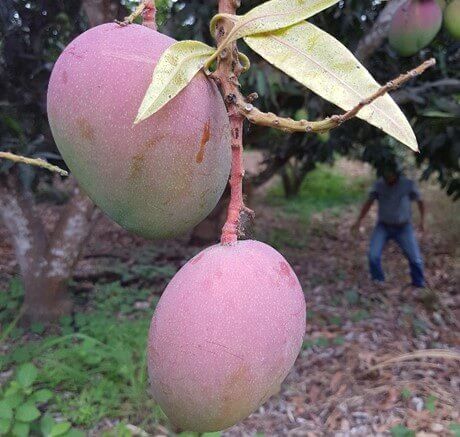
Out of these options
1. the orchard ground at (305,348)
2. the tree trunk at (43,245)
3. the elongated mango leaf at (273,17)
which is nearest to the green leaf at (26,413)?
the orchard ground at (305,348)

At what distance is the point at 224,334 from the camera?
52cm

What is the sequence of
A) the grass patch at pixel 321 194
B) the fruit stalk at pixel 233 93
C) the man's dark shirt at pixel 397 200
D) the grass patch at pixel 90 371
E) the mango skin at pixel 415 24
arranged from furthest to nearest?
the grass patch at pixel 321 194 → the man's dark shirt at pixel 397 200 → the grass patch at pixel 90 371 → the mango skin at pixel 415 24 → the fruit stalk at pixel 233 93

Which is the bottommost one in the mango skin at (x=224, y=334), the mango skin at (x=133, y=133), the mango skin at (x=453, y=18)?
the mango skin at (x=224, y=334)

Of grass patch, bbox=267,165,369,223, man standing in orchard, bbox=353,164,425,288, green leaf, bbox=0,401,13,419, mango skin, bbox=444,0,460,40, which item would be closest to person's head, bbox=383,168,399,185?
man standing in orchard, bbox=353,164,425,288

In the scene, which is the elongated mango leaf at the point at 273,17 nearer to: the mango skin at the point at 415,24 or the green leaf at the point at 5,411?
the mango skin at the point at 415,24

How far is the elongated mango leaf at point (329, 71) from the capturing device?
441 millimetres

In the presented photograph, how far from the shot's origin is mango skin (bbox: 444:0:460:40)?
1.56 meters

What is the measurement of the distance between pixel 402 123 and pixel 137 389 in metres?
2.03

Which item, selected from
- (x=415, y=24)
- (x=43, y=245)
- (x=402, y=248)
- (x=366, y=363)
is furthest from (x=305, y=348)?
(x=415, y=24)

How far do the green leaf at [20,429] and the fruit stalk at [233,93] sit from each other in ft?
4.78

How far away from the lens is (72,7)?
2080 mm

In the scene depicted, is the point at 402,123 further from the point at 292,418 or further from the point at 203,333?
the point at 292,418

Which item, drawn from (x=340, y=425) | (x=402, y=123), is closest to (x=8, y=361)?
(x=340, y=425)

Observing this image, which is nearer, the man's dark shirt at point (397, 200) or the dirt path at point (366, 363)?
the dirt path at point (366, 363)
